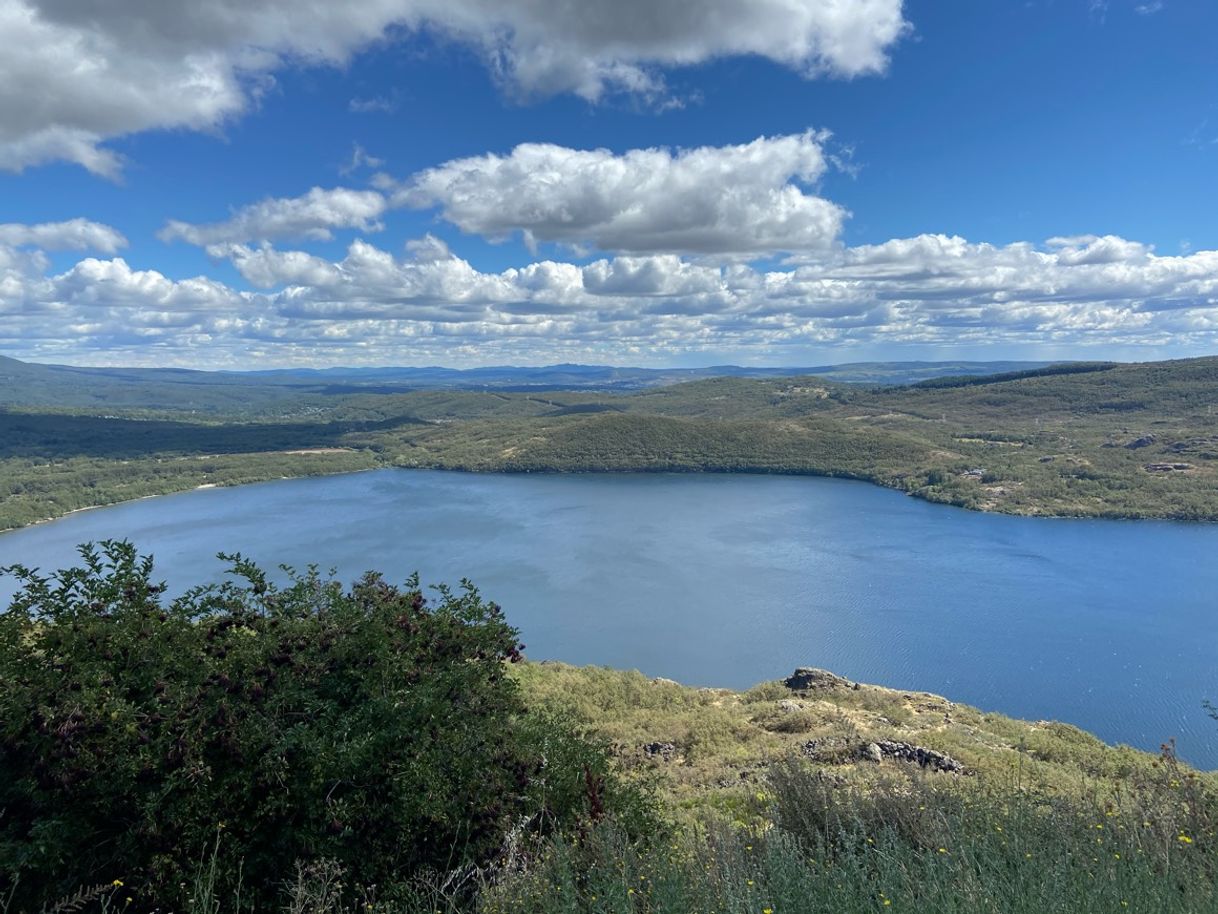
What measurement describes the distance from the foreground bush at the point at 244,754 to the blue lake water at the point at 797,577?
45224 millimetres

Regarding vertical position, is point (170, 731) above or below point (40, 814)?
above

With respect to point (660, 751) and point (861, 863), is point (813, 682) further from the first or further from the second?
point (861, 863)

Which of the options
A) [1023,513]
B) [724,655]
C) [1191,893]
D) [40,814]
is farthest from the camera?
[1023,513]

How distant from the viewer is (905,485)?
13800 centimetres

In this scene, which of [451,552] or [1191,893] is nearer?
[1191,893]

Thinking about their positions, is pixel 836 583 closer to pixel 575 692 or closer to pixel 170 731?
pixel 575 692

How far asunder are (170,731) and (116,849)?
113 cm

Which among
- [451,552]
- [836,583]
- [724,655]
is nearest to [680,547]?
[836,583]

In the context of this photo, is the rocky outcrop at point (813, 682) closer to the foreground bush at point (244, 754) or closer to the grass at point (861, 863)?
the grass at point (861, 863)

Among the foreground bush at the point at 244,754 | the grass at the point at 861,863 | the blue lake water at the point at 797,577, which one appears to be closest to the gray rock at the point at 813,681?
the blue lake water at the point at 797,577

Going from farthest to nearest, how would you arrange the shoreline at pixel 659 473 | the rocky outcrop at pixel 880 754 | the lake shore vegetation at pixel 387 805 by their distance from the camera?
1. the shoreline at pixel 659 473
2. the rocky outcrop at pixel 880 754
3. the lake shore vegetation at pixel 387 805

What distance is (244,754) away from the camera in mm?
7746

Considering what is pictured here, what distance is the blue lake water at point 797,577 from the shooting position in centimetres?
5259

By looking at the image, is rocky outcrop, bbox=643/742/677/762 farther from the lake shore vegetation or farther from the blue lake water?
the blue lake water
